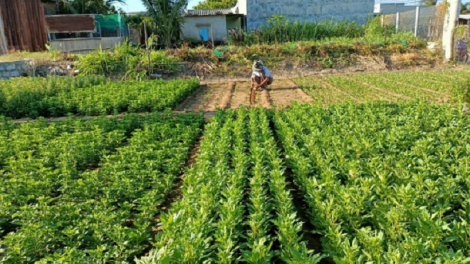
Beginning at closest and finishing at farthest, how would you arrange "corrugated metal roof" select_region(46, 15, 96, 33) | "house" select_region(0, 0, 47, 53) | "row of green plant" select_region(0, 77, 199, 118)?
"row of green plant" select_region(0, 77, 199, 118)
"house" select_region(0, 0, 47, 53)
"corrugated metal roof" select_region(46, 15, 96, 33)

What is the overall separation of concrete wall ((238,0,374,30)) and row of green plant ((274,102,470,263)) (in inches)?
762

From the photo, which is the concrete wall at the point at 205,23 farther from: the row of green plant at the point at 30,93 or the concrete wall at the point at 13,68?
the row of green plant at the point at 30,93

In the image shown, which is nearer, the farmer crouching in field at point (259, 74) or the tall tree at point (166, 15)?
the farmer crouching in field at point (259, 74)

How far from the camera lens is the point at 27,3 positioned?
1903 cm

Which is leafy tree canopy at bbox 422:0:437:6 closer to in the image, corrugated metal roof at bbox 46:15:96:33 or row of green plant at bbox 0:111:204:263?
corrugated metal roof at bbox 46:15:96:33

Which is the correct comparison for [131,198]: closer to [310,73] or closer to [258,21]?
[310,73]

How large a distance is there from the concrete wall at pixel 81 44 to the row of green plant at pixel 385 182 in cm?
1668

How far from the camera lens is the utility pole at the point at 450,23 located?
1812 cm

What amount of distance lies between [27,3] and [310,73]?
15737 millimetres

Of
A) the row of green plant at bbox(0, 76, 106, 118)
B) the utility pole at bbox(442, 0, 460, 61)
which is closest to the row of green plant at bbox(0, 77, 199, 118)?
the row of green plant at bbox(0, 76, 106, 118)

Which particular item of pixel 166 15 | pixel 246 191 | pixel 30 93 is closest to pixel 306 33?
pixel 166 15

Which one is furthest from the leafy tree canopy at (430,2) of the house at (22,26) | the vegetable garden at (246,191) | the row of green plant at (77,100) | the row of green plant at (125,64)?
the row of green plant at (77,100)

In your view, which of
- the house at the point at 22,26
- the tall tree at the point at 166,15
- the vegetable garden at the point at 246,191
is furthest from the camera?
the tall tree at the point at 166,15

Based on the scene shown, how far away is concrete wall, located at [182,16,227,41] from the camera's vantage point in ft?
82.8
